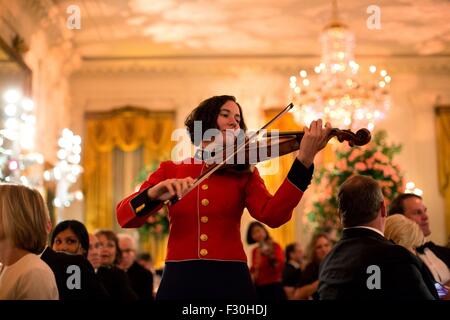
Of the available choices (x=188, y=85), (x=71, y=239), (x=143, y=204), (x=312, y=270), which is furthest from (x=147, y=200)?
(x=188, y=85)

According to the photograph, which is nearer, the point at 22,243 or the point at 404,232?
the point at 22,243

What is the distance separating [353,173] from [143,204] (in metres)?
5.13

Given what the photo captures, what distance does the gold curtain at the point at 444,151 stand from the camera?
1079 centimetres

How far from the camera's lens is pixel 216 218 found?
2.38 m

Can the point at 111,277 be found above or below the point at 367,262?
below

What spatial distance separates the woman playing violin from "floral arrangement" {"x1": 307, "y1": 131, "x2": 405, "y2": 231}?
4.54 m

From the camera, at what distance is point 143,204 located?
228 centimetres

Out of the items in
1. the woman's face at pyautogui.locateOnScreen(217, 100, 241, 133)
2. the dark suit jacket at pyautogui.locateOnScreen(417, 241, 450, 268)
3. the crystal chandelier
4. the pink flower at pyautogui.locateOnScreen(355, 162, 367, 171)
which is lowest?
the dark suit jacket at pyautogui.locateOnScreen(417, 241, 450, 268)

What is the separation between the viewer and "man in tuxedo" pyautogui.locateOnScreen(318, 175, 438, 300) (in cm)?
227

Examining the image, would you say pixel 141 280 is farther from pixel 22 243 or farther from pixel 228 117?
pixel 22 243

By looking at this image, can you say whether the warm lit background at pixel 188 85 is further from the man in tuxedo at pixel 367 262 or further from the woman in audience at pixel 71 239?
the man in tuxedo at pixel 367 262

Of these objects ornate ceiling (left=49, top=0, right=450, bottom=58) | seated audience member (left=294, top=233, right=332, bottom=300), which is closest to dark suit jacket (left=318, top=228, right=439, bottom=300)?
seated audience member (left=294, top=233, right=332, bottom=300)

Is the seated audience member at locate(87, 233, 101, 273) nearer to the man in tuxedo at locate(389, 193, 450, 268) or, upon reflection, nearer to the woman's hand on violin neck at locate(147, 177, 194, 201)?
the man in tuxedo at locate(389, 193, 450, 268)
